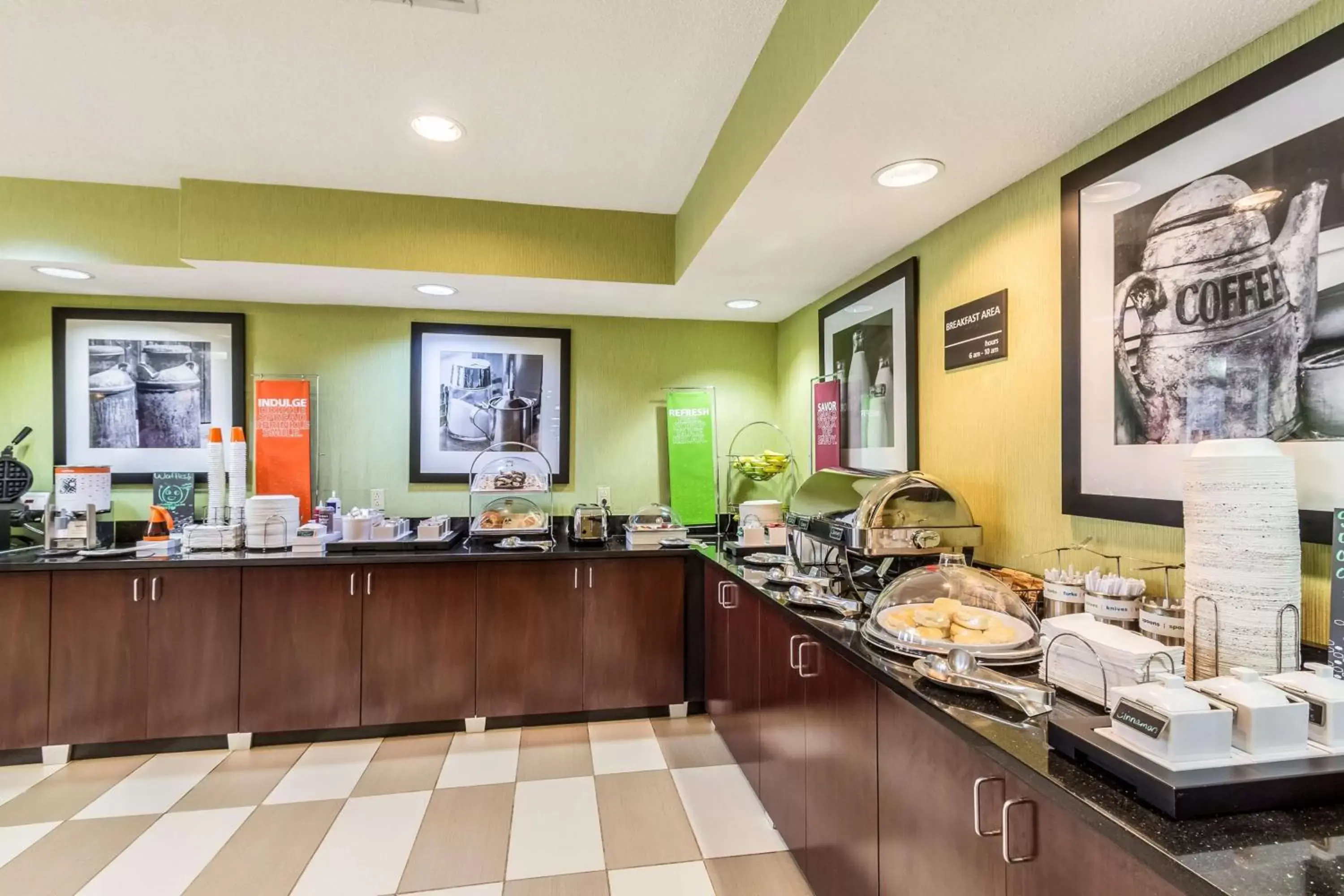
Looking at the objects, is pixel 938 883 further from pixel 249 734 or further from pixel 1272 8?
pixel 249 734

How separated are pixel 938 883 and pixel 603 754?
1.86 m

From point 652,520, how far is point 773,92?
2146 mm

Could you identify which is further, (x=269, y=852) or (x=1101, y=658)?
(x=269, y=852)

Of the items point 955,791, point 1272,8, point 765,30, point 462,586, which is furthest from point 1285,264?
Answer: point 462,586

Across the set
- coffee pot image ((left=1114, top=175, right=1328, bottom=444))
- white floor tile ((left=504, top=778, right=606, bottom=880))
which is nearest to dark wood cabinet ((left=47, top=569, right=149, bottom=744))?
white floor tile ((left=504, top=778, right=606, bottom=880))

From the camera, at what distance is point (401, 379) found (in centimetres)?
346

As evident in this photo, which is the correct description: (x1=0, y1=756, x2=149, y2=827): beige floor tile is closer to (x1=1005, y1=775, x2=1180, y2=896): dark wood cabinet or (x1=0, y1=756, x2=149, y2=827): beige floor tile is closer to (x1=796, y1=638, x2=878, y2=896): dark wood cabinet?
(x1=796, y1=638, x2=878, y2=896): dark wood cabinet

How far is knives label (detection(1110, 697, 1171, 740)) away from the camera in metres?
0.79

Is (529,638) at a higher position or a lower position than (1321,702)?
lower

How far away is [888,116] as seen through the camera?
1507 millimetres

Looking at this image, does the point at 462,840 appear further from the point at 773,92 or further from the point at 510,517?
the point at 773,92

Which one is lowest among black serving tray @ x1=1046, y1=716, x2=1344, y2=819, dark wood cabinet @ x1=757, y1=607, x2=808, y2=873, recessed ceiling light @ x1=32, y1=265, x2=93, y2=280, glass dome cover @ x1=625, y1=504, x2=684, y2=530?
dark wood cabinet @ x1=757, y1=607, x2=808, y2=873

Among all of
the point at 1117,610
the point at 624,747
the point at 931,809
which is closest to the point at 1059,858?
the point at 931,809

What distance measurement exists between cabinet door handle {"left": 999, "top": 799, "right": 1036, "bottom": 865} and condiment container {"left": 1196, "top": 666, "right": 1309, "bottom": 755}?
0.93ft
